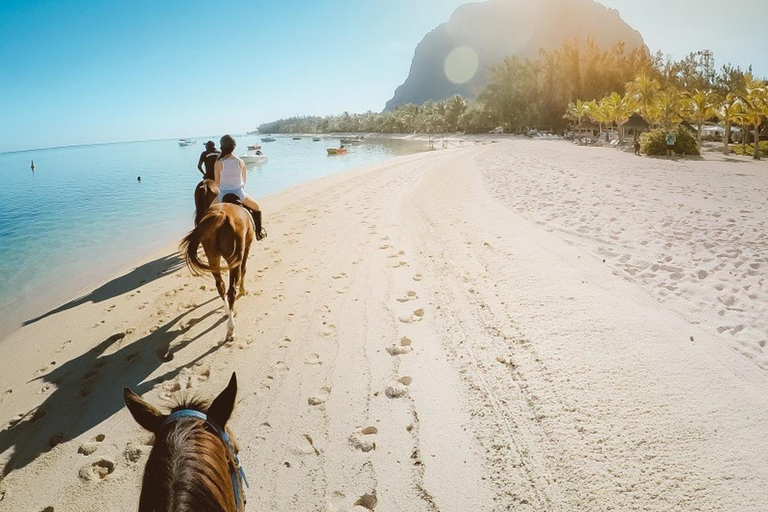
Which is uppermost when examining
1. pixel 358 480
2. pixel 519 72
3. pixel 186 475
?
pixel 519 72

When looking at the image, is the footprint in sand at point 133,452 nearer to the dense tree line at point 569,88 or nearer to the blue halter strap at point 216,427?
the blue halter strap at point 216,427

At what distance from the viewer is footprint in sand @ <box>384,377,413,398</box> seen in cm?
376

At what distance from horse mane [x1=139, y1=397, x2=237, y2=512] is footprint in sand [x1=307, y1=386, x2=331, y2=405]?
7.85ft

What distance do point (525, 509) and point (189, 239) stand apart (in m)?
4.58

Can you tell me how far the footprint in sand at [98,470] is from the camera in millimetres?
3086

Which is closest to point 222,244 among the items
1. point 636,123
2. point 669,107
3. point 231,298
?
point 231,298

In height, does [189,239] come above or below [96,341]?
above

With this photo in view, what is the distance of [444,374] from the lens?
4.02m

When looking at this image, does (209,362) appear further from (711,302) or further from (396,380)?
(711,302)

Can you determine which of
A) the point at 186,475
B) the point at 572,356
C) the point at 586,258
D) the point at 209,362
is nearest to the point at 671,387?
the point at 572,356

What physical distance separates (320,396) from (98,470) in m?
1.88

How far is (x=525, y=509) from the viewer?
2576 mm

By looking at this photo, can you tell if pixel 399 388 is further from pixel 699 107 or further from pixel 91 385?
pixel 699 107

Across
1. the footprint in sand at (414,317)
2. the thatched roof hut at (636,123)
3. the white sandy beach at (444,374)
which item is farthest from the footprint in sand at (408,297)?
the thatched roof hut at (636,123)
